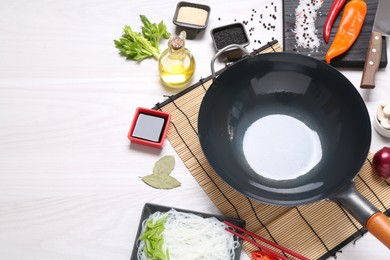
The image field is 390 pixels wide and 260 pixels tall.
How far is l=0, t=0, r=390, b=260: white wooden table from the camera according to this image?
138cm

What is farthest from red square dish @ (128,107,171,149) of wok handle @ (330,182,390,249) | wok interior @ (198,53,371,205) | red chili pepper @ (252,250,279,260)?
wok handle @ (330,182,390,249)

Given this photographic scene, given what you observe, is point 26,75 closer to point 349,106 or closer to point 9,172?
point 9,172

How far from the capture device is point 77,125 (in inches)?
58.4

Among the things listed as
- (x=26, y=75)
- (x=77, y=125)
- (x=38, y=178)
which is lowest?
(x=38, y=178)

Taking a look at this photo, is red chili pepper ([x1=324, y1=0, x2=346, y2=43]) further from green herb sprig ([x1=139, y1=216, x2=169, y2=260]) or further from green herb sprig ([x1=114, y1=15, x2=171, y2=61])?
green herb sprig ([x1=139, y1=216, x2=169, y2=260])

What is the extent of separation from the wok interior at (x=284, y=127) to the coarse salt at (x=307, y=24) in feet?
0.50

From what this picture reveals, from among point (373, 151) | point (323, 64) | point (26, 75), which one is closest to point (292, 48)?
point (323, 64)

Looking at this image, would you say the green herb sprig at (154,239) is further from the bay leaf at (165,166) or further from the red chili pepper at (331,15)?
the red chili pepper at (331,15)

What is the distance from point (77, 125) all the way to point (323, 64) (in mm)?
728

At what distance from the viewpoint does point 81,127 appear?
1.48 metres

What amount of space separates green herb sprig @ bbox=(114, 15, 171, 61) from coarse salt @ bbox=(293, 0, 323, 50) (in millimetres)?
394

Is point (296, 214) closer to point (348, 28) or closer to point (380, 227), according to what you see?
point (380, 227)

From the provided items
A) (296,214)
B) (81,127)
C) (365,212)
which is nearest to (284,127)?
(296,214)

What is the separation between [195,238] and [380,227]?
46cm
